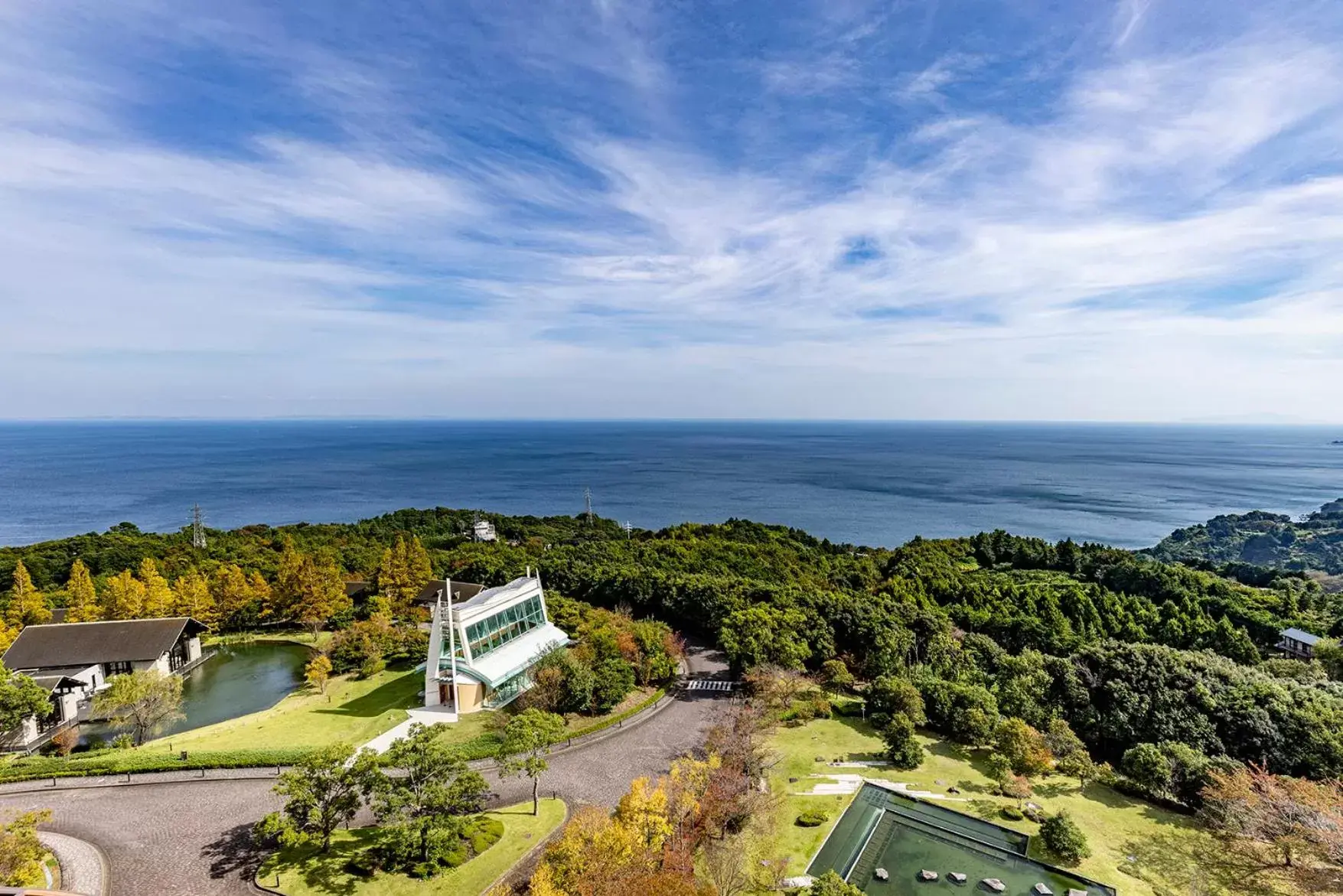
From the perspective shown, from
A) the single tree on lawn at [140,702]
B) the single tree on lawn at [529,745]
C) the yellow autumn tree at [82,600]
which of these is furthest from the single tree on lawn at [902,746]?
the yellow autumn tree at [82,600]

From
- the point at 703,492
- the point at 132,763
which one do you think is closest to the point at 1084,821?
the point at 132,763

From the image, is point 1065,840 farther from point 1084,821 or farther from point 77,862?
point 77,862

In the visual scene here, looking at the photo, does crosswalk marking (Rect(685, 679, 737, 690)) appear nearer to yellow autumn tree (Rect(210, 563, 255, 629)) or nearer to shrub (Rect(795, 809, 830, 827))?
shrub (Rect(795, 809, 830, 827))

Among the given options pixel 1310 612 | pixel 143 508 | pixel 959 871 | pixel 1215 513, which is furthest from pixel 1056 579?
pixel 143 508

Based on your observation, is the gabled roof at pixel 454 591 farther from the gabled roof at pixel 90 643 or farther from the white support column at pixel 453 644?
the white support column at pixel 453 644

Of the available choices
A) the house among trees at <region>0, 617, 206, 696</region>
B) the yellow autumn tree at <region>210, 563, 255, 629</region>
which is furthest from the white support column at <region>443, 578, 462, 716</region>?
the yellow autumn tree at <region>210, 563, 255, 629</region>

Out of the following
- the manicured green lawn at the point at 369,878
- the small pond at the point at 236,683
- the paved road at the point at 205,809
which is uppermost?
the manicured green lawn at the point at 369,878

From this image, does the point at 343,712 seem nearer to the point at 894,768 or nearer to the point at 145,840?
the point at 145,840
